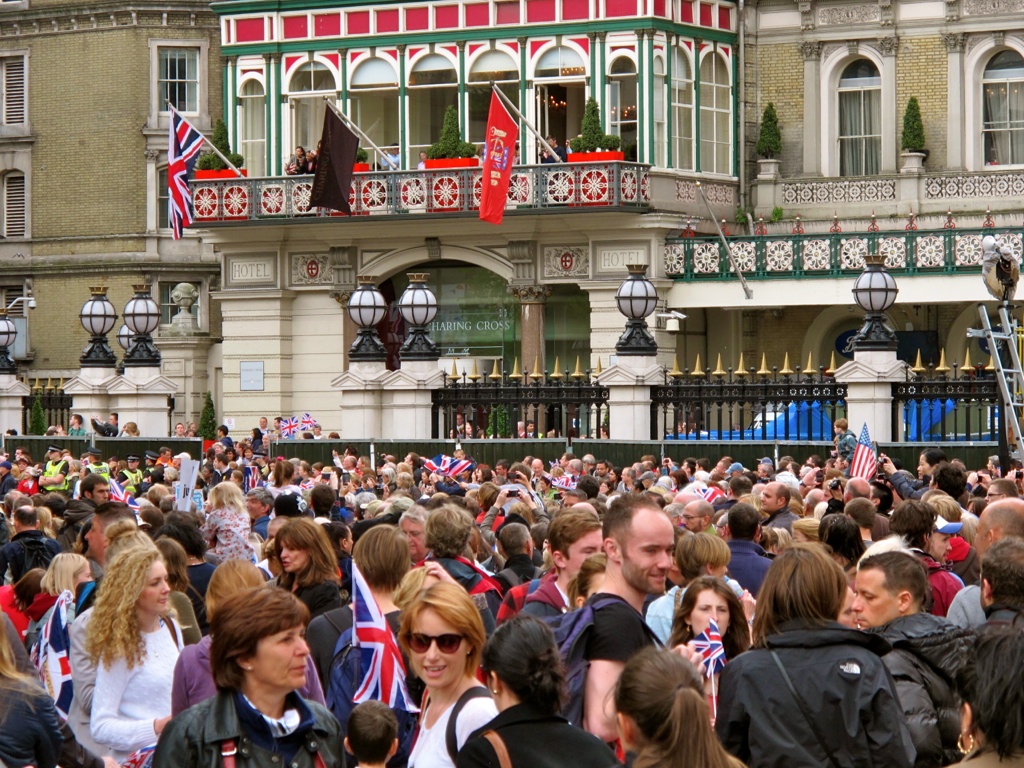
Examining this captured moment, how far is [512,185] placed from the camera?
39.2 meters

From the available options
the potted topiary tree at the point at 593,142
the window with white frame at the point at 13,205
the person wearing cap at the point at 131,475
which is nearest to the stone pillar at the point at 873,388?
the person wearing cap at the point at 131,475

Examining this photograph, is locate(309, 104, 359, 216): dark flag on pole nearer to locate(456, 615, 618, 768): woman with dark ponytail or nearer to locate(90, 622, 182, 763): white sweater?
locate(90, 622, 182, 763): white sweater

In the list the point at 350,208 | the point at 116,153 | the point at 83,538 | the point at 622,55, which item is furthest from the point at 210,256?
the point at 83,538

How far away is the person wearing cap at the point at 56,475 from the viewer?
75.9 feet

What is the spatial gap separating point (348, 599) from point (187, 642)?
1027mm

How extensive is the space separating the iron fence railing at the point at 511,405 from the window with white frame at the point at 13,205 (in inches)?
911

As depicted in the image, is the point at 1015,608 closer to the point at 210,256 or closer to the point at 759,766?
the point at 759,766

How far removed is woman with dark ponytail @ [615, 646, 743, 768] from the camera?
5781mm

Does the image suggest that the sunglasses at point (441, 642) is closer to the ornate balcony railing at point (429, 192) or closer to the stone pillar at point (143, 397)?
the stone pillar at point (143, 397)

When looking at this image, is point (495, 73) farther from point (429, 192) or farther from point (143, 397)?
point (143, 397)

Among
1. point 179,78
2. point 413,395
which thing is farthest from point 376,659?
point 179,78

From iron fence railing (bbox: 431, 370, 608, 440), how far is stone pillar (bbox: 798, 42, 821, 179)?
12.6m

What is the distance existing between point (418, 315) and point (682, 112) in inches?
488

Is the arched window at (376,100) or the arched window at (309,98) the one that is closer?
the arched window at (376,100)
